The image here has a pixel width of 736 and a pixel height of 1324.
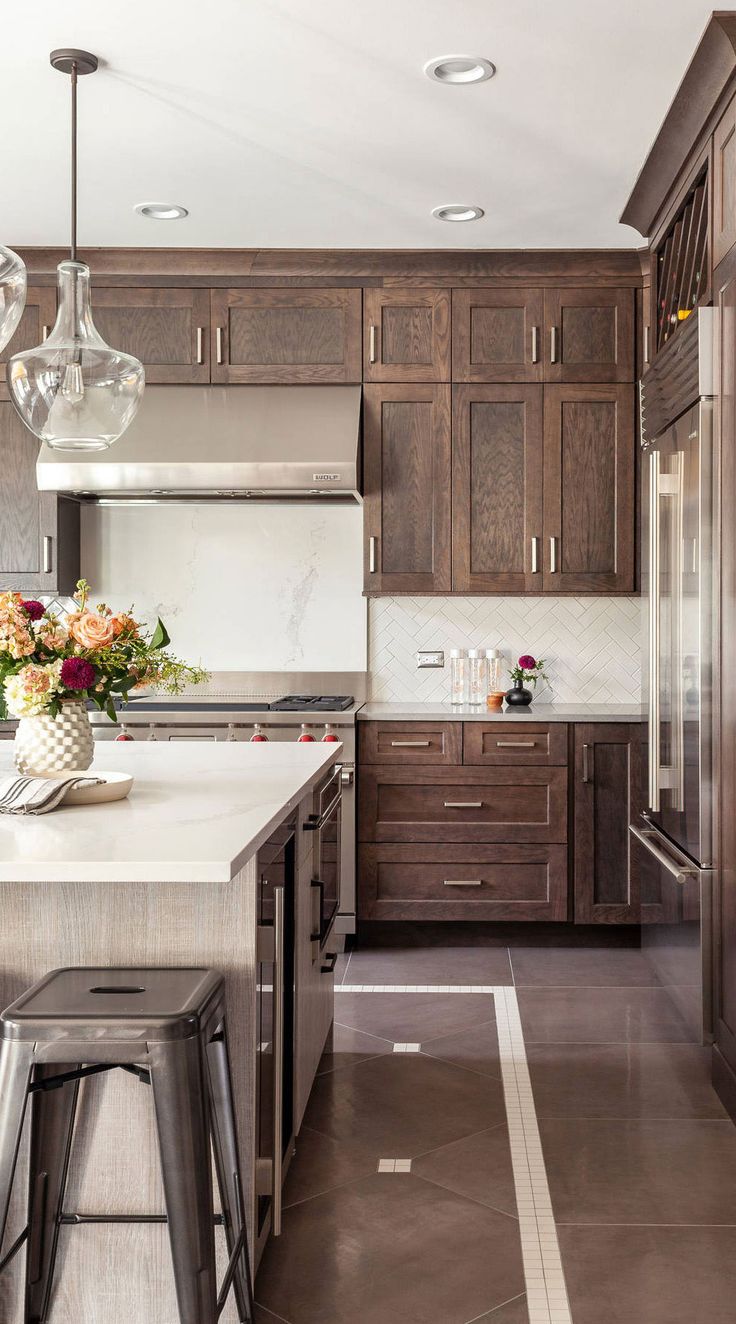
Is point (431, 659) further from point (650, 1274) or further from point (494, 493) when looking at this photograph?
point (650, 1274)

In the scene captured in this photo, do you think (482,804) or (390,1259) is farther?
(482,804)

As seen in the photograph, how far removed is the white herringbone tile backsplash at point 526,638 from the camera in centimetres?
494

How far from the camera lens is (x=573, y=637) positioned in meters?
4.96

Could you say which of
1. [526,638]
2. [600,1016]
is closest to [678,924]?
[600,1016]

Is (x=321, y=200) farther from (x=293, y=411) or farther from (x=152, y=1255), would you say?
(x=152, y=1255)

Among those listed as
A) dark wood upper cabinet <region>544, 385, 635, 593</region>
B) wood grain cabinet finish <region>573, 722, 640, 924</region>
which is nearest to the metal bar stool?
wood grain cabinet finish <region>573, 722, 640, 924</region>

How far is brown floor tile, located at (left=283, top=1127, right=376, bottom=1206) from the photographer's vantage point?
8.15ft

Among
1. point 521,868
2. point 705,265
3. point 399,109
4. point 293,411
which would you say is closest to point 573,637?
point 521,868

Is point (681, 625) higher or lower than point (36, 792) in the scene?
higher

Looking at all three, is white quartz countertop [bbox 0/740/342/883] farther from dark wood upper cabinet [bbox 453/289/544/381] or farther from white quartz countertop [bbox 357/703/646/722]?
dark wood upper cabinet [bbox 453/289/544/381]

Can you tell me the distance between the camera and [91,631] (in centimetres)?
231

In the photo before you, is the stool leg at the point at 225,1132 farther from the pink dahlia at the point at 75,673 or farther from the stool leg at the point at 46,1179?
the pink dahlia at the point at 75,673

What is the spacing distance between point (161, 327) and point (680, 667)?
2630mm

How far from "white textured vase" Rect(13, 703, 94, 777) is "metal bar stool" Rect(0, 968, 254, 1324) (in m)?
0.65
